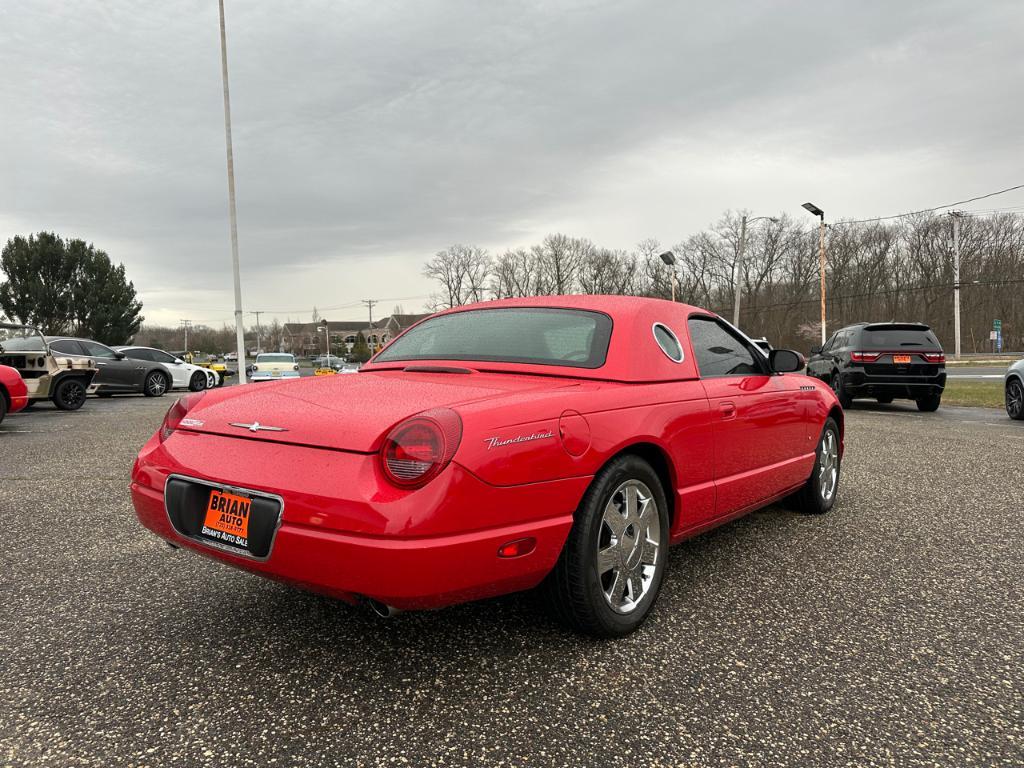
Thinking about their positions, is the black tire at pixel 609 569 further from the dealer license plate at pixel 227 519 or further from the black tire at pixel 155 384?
the black tire at pixel 155 384

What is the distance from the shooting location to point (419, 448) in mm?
2041

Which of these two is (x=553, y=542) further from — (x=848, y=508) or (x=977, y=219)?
(x=977, y=219)

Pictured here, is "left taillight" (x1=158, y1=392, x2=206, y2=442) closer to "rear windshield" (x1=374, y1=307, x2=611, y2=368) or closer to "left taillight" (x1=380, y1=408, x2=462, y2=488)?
"rear windshield" (x1=374, y1=307, x2=611, y2=368)

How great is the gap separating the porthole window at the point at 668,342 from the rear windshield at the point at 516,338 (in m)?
0.26

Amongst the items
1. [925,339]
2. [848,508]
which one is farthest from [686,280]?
[848,508]

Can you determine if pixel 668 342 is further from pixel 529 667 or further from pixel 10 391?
pixel 10 391

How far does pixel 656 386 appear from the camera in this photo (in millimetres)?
2830

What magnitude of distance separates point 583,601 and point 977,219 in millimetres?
56717

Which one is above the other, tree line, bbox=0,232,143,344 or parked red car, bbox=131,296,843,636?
tree line, bbox=0,232,143,344

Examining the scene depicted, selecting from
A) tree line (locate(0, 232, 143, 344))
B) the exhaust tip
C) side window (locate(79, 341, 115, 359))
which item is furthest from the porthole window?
tree line (locate(0, 232, 143, 344))

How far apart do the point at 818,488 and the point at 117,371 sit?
17.1 m

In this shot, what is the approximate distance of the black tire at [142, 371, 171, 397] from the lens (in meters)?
17.5

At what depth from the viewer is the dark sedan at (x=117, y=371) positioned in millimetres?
15578

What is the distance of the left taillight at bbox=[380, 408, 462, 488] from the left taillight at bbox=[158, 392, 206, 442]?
1.15m
